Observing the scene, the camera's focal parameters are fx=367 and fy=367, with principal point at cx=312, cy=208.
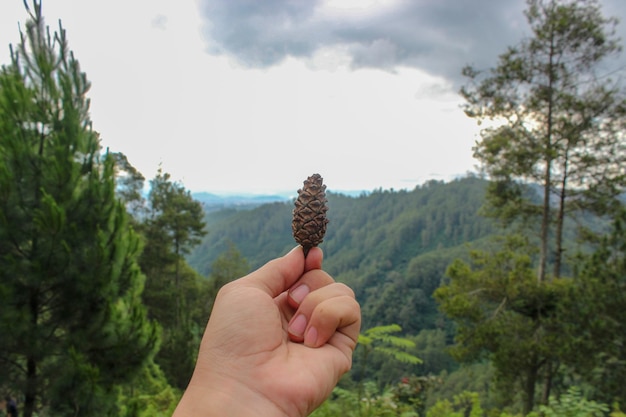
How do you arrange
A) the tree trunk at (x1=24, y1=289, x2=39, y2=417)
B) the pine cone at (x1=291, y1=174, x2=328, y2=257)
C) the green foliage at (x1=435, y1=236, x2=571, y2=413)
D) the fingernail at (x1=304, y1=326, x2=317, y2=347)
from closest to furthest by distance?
the pine cone at (x1=291, y1=174, x2=328, y2=257) → the fingernail at (x1=304, y1=326, x2=317, y2=347) → the tree trunk at (x1=24, y1=289, x2=39, y2=417) → the green foliage at (x1=435, y1=236, x2=571, y2=413)

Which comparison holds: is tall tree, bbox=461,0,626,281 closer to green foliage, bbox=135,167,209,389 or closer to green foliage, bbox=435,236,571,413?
green foliage, bbox=435,236,571,413

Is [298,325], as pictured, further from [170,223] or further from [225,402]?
[170,223]

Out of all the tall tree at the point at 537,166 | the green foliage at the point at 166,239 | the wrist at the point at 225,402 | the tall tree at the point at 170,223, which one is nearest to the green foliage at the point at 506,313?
the tall tree at the point at 537,166

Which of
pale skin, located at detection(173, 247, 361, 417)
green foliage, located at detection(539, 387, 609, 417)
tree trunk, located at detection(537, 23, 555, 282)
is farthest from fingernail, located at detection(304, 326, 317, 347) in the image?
tree trunk, located at detection(537, 23, 555, 282)

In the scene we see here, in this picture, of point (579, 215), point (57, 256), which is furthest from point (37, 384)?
point (579, 215)

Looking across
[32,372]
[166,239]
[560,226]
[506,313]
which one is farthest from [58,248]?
[166,239]

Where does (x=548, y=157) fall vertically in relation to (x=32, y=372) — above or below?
above

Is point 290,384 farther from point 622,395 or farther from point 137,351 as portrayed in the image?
point 622,395
